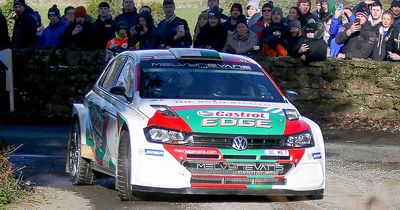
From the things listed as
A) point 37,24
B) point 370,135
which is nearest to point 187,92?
point 370,135

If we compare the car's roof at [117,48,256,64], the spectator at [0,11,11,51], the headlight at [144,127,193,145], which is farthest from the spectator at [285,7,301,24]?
the headlight at [144,127,193,145]

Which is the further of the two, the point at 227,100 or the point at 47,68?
the point at 47,68

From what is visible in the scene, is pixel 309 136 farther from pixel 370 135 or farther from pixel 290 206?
pixel 370 135

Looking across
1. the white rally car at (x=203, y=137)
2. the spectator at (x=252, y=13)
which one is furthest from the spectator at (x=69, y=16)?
the white rally car at (x=203, y=137)

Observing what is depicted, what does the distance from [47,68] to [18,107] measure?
996mm

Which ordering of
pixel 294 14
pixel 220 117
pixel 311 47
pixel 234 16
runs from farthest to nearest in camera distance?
pixel 234 16 → pixel 294 14 → pixel 311 47 → pixel 220 117

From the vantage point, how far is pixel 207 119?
10.4m

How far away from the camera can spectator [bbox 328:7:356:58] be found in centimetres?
2086

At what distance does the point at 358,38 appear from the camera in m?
20.0

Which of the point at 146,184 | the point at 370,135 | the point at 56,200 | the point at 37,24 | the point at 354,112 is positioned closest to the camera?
the point at 146,184

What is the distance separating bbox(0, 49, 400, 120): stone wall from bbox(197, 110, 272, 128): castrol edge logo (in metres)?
9.32

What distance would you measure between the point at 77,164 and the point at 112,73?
3.91 feet

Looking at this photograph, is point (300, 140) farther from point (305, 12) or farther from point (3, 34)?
point (3, 34)

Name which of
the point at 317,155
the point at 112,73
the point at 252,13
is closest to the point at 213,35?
the point at 252,13
